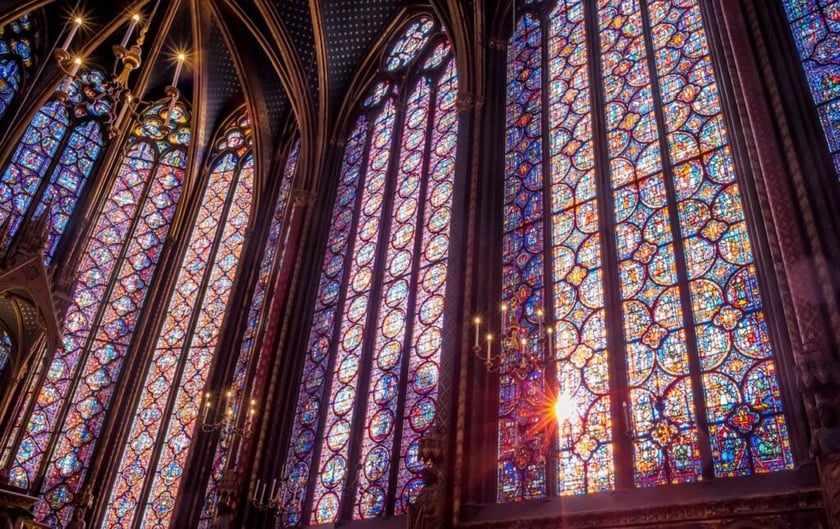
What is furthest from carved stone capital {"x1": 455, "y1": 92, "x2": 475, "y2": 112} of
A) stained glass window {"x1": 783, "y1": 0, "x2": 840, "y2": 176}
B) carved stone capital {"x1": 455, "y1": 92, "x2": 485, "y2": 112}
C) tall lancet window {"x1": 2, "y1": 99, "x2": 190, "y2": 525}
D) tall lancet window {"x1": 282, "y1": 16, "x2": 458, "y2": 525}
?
tall lancet window {"x1": 2, "y1": 99, "x2": 190, "y2": 525}

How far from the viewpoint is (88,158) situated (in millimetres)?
17766

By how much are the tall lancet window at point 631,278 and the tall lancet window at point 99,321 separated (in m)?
9.79

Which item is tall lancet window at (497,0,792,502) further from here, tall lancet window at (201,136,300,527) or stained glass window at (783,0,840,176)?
tall lancet window at (201,136,300,527)

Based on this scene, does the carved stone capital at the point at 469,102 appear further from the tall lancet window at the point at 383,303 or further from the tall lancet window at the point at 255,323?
the tall lancet window at the point at 255,323

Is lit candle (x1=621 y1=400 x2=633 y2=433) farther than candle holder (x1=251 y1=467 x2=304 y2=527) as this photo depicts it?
No

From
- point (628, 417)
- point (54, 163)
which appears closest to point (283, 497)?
point (628, 417)

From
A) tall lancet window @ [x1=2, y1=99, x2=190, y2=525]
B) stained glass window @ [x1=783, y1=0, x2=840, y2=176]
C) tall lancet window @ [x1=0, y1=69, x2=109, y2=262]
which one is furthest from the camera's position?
tall lancet window @ [x1=0, y1=69, x2=109, y2=262]

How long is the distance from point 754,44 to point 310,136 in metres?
9.15

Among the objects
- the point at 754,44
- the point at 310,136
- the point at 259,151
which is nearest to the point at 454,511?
the point at 754,44

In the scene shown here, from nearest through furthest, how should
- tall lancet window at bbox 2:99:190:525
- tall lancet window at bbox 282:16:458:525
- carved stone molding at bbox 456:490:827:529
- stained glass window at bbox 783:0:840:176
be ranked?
carved stone molding at bbox 456:490:827:529 → stained glass window at bbox 783:0:840:176 → tall lancet window at bbox 282:16:458:525 → tall lancet window at bbox 2:99:190:525

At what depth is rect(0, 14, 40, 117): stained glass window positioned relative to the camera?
16.6m

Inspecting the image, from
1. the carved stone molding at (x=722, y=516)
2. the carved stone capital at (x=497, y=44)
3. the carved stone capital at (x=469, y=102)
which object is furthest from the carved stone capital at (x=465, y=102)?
the carved stone molding at (x=722, y=516)

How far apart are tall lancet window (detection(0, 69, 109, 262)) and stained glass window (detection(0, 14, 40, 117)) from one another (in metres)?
0.76

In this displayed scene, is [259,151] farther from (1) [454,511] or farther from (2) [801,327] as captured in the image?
(2) [801,327]
